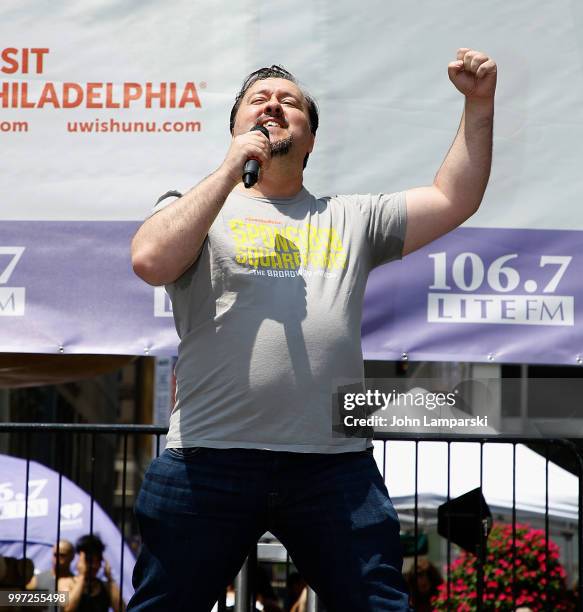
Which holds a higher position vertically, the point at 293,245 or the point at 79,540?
the point at 293,245

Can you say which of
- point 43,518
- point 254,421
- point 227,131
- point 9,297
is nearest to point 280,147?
point 254,421

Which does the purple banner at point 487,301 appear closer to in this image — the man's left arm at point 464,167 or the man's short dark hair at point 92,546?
the man's left arm at point 464,167

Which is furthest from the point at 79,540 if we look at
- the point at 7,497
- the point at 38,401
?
the point at 38,401

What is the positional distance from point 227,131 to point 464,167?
1820 millimetres

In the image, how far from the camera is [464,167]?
2.93 metres

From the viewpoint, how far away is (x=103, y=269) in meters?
4.52

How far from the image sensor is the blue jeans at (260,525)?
261 cm

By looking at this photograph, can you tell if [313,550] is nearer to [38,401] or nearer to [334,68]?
[334,68]

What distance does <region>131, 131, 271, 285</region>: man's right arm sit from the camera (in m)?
2.61

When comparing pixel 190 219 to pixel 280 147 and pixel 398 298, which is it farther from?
pixel 398 298

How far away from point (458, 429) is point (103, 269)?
1603 mm

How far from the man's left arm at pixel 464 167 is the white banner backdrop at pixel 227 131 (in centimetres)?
149
